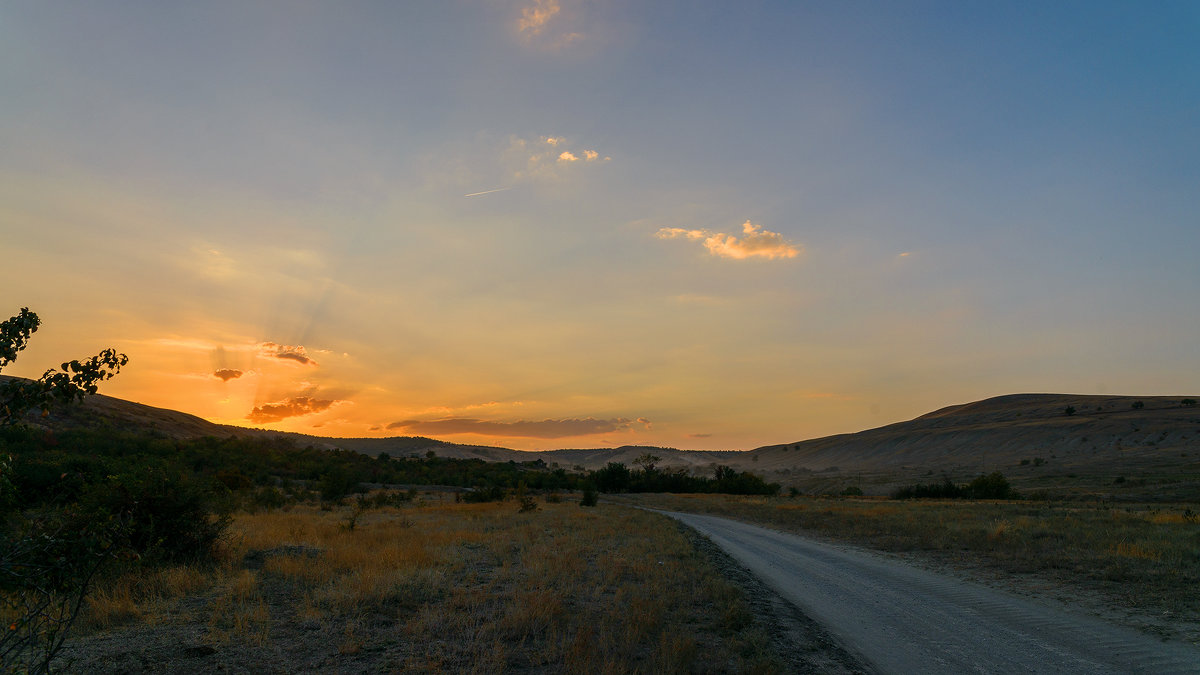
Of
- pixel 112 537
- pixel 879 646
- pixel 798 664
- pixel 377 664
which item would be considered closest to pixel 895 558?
pixel 879 646

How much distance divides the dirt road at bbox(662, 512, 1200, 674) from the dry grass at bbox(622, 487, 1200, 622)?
7.05 ft

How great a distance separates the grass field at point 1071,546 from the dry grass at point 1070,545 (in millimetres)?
16

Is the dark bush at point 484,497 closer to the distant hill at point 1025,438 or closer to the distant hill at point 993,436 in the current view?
the distant hill at point 993,436

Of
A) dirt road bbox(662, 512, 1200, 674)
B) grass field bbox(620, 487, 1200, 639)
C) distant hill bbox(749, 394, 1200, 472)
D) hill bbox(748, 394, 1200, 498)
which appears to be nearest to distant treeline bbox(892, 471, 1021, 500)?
hill bbox(748, 394, 1200, 498)

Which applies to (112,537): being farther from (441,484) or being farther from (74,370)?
(441,484)

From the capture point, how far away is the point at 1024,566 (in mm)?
15453

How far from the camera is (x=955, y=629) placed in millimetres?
9430

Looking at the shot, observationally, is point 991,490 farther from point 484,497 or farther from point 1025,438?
point 1025,438

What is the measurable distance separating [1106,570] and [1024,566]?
1.98 meters

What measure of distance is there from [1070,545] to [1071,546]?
0.25m

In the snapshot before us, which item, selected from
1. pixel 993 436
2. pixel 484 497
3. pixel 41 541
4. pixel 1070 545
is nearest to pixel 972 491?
pixel 1070 545

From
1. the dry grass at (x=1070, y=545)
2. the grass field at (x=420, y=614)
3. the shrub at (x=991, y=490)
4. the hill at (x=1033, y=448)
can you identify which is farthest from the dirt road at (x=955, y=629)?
the hill at (x=1033, y=448)

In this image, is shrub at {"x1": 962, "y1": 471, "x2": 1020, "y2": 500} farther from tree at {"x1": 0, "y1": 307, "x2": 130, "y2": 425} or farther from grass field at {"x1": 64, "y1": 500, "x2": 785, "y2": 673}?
tree at {"x1": 0, "y1": 307, "x2": 130, "y2": 425}

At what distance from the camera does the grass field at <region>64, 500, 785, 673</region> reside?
7578 millimetres
